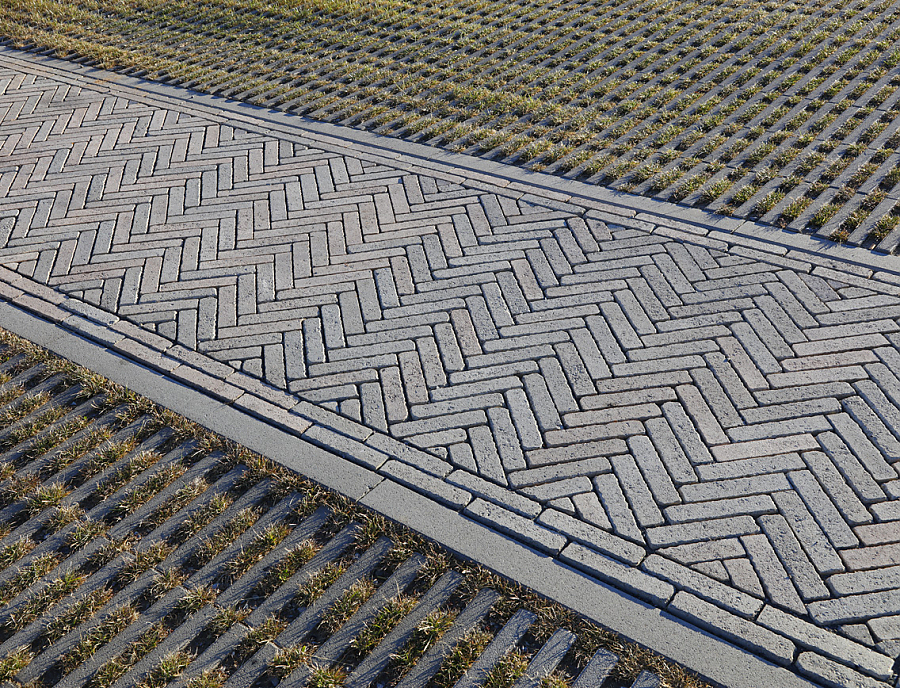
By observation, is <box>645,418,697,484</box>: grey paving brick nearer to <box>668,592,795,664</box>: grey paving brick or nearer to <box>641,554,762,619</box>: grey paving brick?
<box>641,554,762,619</box>: grey paving brick

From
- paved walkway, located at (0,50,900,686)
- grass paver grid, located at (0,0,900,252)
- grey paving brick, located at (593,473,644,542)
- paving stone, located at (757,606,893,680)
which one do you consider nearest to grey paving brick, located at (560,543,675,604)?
paved walkway, located at (0,50,900,686)

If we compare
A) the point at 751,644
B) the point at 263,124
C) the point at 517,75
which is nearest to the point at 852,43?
the point at 517,75

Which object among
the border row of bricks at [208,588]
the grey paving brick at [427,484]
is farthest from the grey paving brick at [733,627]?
the grey paving brick at [427,484]

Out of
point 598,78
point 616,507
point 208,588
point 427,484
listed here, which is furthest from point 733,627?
point 598,78

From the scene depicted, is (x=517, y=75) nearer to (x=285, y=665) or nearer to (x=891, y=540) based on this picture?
(x=891, y=540)

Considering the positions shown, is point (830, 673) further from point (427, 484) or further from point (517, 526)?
point (427, 484)

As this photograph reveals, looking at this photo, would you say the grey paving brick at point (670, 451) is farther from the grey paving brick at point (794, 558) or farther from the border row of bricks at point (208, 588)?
the border row of bricks at point (208, 588)
